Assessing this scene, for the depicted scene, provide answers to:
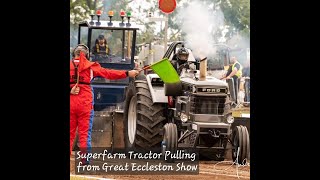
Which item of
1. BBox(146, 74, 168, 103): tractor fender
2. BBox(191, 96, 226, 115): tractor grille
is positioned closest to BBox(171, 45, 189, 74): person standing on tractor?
BBox(146, 74, 168, 103): tractor fender

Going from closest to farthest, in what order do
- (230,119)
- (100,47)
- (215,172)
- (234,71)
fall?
(215,172)
(230,119)
(234,71)
(100,47)

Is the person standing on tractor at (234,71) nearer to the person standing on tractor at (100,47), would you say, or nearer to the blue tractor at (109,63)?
the blue tractor at (109,63)

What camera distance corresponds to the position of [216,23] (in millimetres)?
10242

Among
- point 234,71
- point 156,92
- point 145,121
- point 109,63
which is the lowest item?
point 145,121

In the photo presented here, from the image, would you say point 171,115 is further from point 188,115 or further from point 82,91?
point 82,91

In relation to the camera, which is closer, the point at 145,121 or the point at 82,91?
the point at 82,91

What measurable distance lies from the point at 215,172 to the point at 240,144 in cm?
69

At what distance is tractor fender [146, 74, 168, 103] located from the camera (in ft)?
35.4

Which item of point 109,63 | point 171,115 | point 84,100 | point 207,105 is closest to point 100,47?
point 109,63

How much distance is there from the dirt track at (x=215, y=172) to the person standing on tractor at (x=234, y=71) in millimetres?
1068

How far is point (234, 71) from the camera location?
36.3ft
